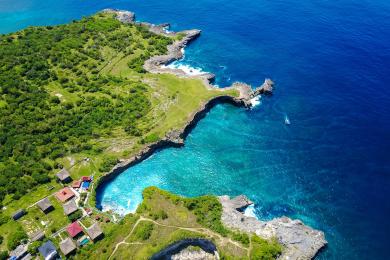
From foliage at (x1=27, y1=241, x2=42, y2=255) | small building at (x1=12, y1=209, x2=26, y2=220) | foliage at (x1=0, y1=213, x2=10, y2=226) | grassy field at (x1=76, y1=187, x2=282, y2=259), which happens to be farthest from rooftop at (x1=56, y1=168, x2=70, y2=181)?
grassy field at (x1=76, y1=187, x2=282, y2=259)

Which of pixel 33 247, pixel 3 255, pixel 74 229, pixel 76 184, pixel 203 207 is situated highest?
pixel 76 184

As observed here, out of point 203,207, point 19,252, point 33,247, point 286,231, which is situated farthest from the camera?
point 203,207

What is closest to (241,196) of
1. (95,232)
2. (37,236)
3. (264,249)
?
(264,249)

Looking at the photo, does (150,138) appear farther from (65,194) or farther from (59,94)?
(59,94)

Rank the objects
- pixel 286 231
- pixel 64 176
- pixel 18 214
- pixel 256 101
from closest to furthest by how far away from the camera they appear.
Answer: pixel 286 231, pixel 18 214, pixel 64 176, pixel 256 101

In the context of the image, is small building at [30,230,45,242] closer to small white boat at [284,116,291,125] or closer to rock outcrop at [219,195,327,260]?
rock outcrop at [219,195,327,260]

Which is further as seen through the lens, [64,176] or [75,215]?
[64,176]

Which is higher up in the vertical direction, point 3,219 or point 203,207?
point 203,207
